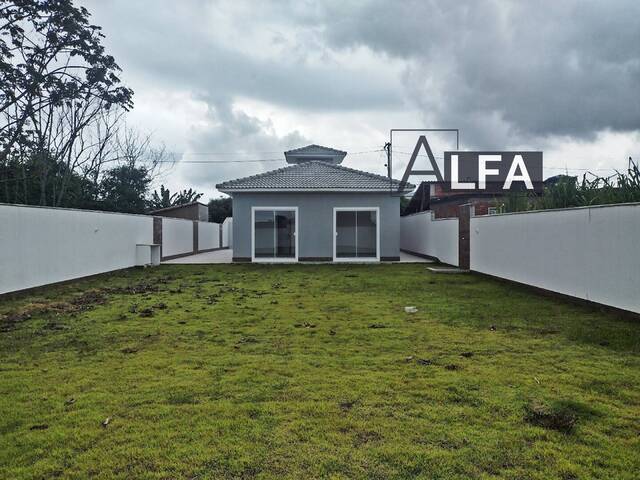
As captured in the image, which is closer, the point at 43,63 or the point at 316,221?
the point at 316,221

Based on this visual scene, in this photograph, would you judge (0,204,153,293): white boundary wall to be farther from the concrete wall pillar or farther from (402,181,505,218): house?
(402,181,505,218): house

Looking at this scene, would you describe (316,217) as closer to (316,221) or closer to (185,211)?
(316,221)

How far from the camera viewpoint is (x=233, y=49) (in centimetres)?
1543

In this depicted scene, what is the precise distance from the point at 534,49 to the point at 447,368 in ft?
41.3

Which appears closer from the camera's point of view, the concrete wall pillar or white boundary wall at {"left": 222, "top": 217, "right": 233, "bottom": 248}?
the concrete wall pillar

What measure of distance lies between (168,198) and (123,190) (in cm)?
1141

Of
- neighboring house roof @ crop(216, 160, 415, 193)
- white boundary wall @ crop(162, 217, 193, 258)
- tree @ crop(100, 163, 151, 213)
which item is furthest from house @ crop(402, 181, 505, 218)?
tree @ crop(100, 163, 151, 213)

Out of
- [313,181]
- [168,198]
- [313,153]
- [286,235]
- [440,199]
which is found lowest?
[286,235]

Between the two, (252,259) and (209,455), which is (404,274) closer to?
(252,259)

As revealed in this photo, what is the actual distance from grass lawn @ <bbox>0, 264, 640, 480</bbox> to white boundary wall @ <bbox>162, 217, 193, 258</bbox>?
41.8ft

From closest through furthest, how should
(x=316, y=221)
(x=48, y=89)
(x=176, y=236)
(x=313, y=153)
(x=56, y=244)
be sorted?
(x=56, y=244) < (x=316, y=221) < (x=48, y=89) < (x=176, y=236) < (x=313, y=153)

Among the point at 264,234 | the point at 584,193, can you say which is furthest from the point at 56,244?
the point at 584,193

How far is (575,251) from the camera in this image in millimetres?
8156

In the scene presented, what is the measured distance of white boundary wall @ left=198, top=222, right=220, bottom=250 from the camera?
2642 centimetres
